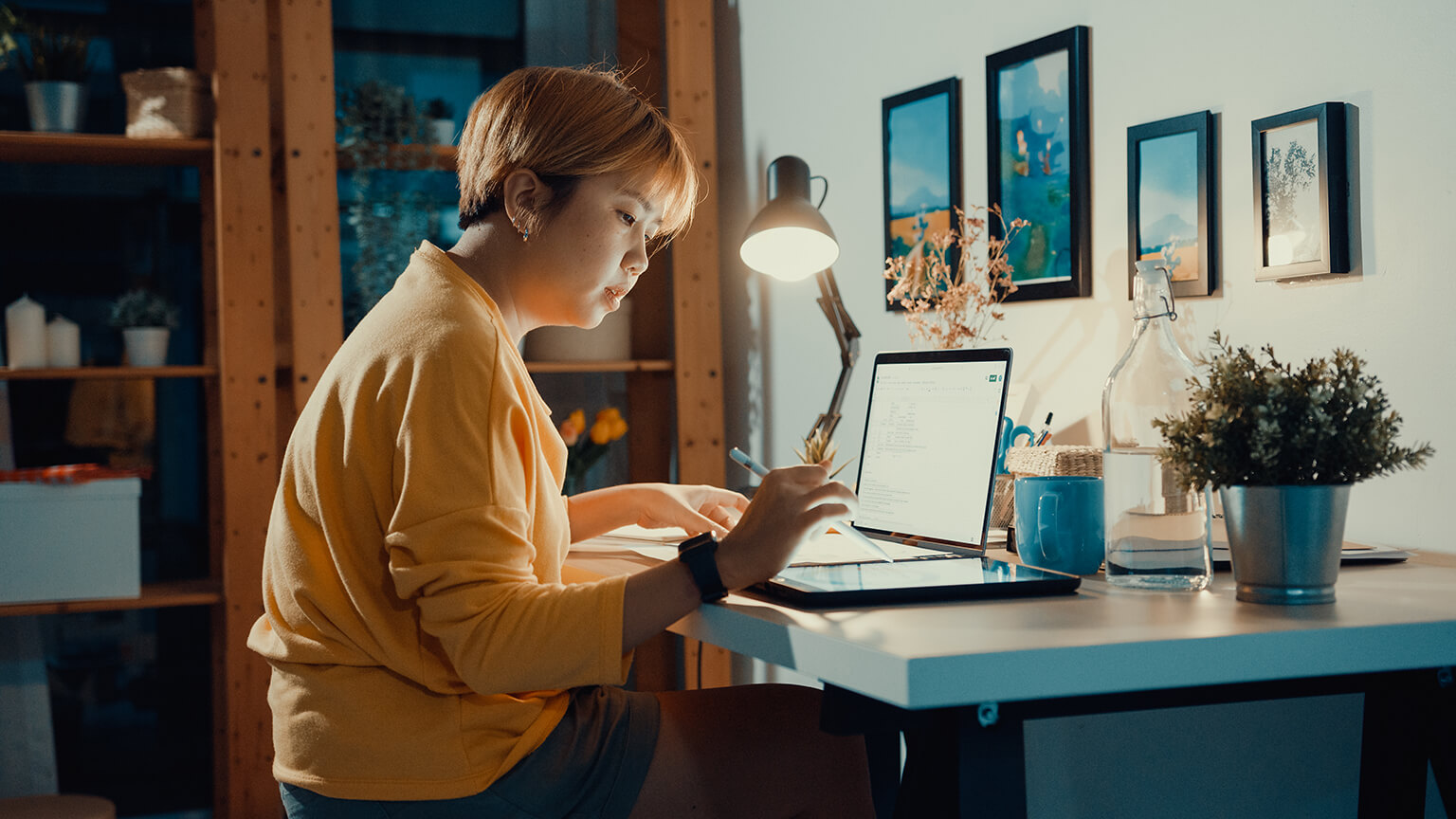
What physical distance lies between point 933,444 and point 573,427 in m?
1.40

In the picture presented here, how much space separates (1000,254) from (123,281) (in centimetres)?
205

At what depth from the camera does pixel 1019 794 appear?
2.97ft

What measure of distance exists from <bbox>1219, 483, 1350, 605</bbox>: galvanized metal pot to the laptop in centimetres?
16

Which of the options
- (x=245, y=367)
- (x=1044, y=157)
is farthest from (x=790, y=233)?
(x=245, y=367)

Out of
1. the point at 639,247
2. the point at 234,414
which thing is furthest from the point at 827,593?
the point at 234,414

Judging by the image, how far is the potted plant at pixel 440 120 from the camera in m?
2.80

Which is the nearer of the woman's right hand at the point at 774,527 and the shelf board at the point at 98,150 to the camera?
the woman's right hand at the point at 774,527

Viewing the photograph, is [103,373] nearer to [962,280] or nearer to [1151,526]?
[962,280]

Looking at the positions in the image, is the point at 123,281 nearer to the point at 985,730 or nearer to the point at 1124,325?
the point at 1124,325

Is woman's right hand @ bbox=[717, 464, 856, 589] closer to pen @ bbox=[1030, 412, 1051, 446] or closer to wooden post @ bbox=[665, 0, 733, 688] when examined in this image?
pen @ bbox=[1030, 412, 1051, 446]

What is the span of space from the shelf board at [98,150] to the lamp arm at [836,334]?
55.4 inches

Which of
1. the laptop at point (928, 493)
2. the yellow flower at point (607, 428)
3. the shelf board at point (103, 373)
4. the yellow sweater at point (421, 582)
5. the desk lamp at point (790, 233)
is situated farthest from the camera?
the yellow flower at point (607, 428)

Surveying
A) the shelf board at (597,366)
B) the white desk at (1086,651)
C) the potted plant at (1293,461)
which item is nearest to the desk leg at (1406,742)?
the white desk at (1086,651)

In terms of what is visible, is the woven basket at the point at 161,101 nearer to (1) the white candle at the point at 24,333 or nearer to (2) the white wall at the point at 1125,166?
(1) the white candle at the point at 24,333
